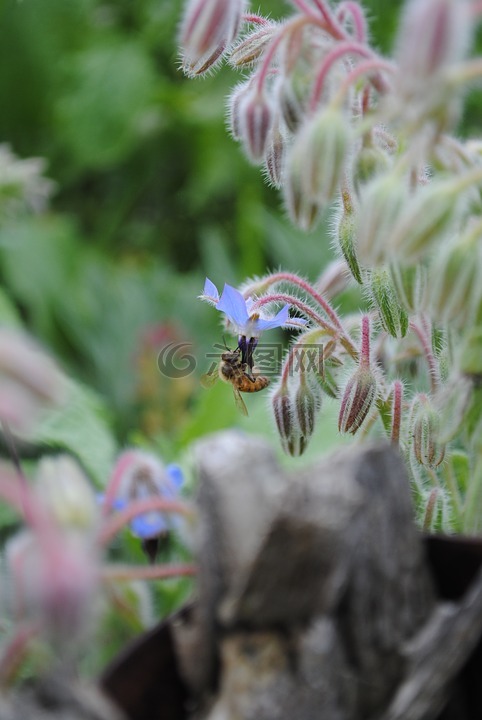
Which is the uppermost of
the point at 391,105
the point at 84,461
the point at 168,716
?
the point at 391,105

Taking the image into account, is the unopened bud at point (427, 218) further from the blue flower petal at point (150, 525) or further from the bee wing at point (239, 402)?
the bee wing at point (239, 402)

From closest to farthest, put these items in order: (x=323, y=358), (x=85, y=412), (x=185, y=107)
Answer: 1. (x=323, y=358)
2. (x=85, y=412)
3. (x=185, y=107)

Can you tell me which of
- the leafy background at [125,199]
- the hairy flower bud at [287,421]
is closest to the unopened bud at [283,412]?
the hairy flower bud at [287,421]

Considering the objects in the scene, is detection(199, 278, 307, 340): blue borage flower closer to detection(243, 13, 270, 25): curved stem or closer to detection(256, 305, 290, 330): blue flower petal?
detection(256, 305, 290, 330): blue flower petal

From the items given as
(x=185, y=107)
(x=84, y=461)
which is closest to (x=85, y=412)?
(x=84, y=461)

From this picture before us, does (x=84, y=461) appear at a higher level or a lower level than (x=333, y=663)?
higher

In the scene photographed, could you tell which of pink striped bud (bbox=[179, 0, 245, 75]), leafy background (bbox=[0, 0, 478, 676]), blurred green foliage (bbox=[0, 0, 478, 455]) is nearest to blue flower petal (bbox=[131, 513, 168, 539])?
pink striped bud (bbox=[179, 0, 245, 75])

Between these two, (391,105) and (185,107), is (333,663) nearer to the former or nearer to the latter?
(391,105)
